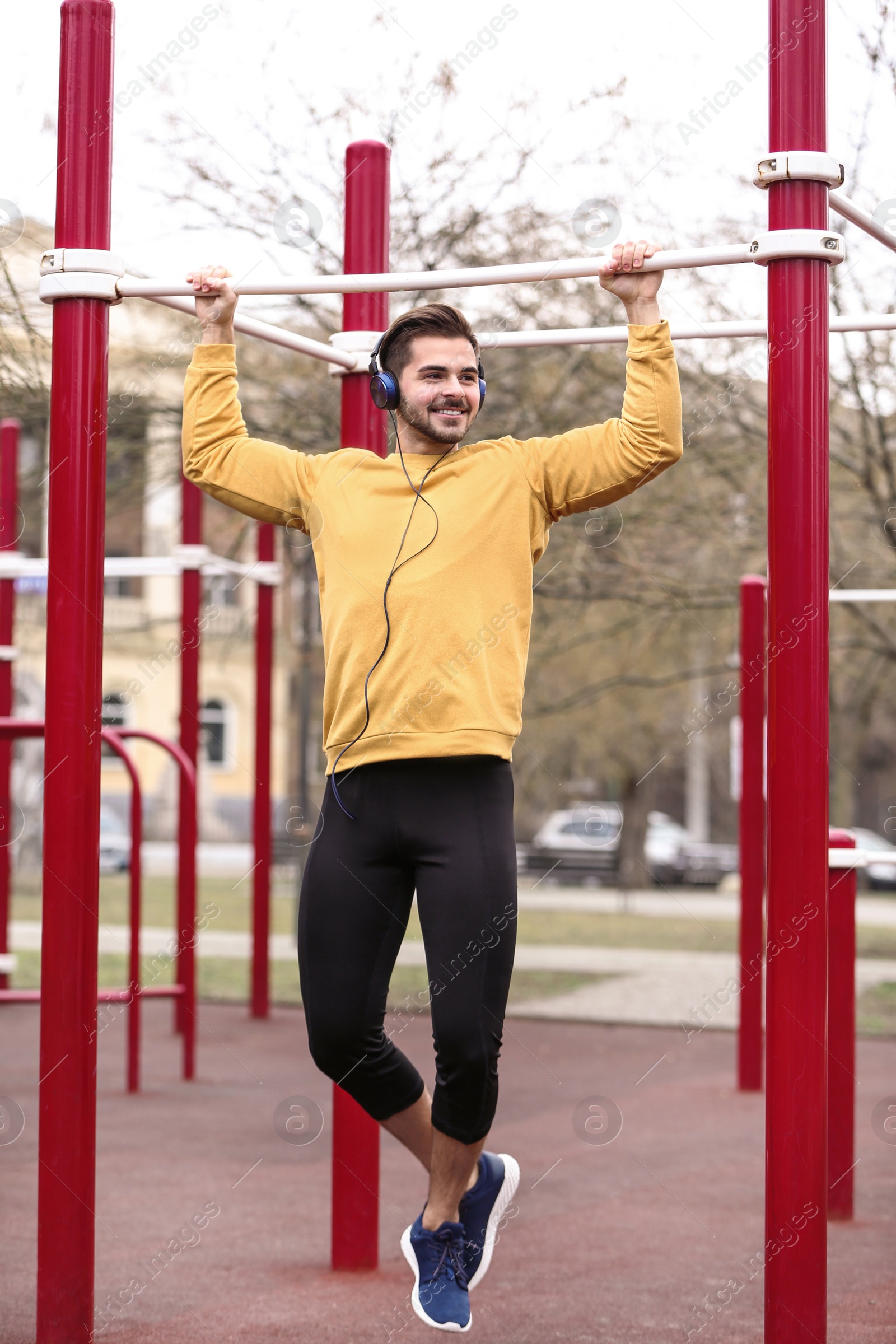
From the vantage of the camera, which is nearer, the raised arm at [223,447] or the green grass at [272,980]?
the raised arm at [223,447]

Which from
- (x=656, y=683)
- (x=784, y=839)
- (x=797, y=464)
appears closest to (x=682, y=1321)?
(x=784, y=839)

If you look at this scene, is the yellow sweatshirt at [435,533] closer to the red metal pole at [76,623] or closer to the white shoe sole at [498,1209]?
the red metal pole at [76,623]

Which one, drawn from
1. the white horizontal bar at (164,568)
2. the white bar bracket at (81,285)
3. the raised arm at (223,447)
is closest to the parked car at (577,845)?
the white horizontal bar at (164,568)

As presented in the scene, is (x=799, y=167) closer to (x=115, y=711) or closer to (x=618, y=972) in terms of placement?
(x=618, y=972)

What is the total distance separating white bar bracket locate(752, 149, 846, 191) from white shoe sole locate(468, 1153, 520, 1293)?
1.98 metres

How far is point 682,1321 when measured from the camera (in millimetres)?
3486

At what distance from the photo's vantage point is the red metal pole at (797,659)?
109 inches

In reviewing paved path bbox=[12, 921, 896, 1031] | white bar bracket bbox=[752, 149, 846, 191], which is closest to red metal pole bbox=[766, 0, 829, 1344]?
white bar bracket bbox=[752, 149, 846, 191]

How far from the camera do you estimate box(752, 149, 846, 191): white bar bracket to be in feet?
9.23

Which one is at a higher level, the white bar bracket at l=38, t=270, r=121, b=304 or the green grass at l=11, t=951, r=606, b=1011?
the white bar bracket at l=38, t=270, r=121, b=304

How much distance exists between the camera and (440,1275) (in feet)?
9.64

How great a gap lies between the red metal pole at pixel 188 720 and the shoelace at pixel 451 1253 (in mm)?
3732

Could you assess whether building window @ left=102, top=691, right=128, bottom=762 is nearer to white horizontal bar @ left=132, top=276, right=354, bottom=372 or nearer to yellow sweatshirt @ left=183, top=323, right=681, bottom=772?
white horizontal bar @ left=132, top=276, right=354, bottom=372

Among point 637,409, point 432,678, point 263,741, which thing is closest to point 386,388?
point 637,409
